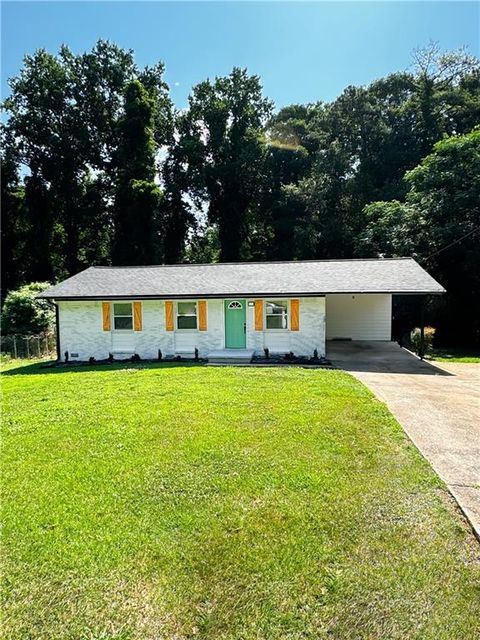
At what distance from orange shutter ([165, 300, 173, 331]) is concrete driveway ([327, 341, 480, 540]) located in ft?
19.5

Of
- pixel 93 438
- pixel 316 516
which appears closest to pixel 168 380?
pixel 93 438

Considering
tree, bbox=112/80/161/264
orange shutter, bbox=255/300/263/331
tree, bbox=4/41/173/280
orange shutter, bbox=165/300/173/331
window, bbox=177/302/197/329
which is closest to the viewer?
orange shutter, bbox=255/300/263/331

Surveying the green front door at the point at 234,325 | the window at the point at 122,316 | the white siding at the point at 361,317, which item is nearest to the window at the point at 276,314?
the green front door at the point at 234,325

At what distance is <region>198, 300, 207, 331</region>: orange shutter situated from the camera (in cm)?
1430

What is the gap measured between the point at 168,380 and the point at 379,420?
5.46 meters

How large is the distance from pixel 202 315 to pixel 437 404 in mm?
8515

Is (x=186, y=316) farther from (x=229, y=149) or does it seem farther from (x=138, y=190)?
(x=229, y=149)

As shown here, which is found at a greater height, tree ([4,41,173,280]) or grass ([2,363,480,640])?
tree ([4,41,173,280])

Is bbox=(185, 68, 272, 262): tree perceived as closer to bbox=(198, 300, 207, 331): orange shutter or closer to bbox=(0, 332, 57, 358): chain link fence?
bbox=(0, 332, 57, 358): chain link fence

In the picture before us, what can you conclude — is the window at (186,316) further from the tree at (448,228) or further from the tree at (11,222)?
the tree at (11,222)

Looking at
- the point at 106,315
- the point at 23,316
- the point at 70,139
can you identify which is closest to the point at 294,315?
the point at 106,315

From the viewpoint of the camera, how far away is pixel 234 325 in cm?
1434

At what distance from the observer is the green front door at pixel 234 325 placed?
1426 cm

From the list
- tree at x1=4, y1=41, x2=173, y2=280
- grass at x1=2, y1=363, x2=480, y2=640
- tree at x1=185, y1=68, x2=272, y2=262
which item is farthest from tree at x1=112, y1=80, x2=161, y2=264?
grass at x1=2, y1=363, x2=480, y2=640
